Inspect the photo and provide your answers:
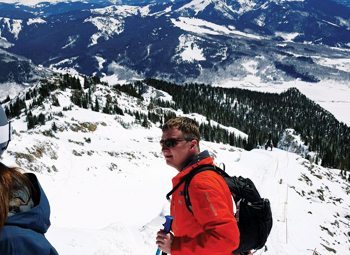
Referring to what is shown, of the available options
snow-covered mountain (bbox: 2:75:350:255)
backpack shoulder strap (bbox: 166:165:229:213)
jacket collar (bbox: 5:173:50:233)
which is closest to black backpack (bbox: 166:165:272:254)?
backpack shoulder strap (bbox: 166:165:229:213)

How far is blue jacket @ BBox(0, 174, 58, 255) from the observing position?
3374 millimetres

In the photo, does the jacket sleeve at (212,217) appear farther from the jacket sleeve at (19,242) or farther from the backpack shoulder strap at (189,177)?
the jacket sleeve at (19,242)

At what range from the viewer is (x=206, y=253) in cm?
552

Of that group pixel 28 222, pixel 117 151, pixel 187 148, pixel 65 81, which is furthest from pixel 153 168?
pixel 65 81

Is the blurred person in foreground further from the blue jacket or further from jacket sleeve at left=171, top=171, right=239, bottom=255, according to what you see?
jacket sleeve at left=171, top=171, right=239, bottom=255

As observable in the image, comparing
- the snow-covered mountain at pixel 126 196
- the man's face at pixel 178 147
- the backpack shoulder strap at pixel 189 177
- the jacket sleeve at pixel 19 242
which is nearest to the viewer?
the jacket sleeve at pixel 19 242

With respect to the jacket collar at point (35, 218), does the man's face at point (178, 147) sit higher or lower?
lower

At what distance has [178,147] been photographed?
6.32m

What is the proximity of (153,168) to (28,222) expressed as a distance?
30.7 metres

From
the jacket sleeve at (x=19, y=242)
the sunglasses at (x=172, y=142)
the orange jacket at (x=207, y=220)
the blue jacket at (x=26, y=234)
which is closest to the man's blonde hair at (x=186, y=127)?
the sunglasses at (x=172, y=142)

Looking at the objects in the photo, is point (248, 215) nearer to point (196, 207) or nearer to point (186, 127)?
point (196, 207)

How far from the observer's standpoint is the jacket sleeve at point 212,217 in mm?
5375

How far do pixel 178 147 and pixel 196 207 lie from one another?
3.86ft

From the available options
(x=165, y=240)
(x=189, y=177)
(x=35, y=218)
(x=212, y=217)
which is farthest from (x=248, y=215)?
(x=35, y=218)
